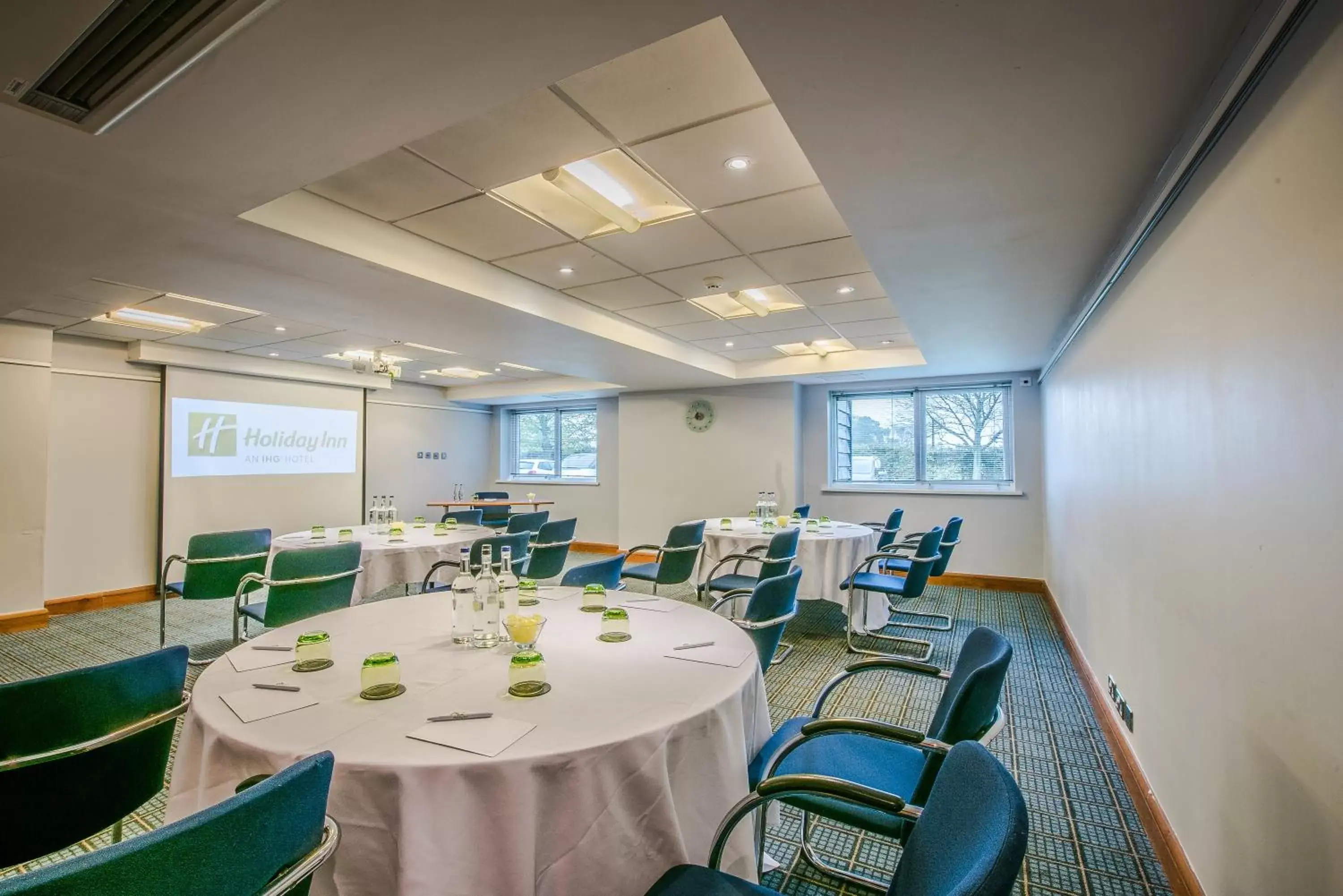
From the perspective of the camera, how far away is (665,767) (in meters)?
1.35

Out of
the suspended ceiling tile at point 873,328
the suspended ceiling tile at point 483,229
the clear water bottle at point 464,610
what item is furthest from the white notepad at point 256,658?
the suspended ceiling tile at point 873,328

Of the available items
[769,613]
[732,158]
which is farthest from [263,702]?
[732,158]

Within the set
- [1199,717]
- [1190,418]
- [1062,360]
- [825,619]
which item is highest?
[1062,360]

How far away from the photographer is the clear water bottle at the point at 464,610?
1.98 metres

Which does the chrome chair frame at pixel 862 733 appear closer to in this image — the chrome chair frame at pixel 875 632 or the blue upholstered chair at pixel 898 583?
the blue upholstered chair at pixel 898 583

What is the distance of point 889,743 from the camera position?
6.48 ft

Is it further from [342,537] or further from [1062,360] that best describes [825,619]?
[342,537]

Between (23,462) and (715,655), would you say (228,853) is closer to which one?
(715,655)

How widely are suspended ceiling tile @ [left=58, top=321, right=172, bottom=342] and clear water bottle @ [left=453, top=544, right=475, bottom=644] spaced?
562 cm

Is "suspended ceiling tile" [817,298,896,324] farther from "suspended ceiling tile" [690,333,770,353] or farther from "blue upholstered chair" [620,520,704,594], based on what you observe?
"blue upholstered chair" [620,520,704,594]

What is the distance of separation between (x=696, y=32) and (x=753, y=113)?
469 mm

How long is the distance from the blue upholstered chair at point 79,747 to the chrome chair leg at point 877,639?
3878 millimetres

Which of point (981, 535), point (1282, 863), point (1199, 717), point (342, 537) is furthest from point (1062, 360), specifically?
point (342, 537)

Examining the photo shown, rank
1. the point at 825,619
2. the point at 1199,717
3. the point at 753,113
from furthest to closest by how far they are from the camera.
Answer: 1. the point at 825,619
2. the point at 753,113
3. the point at 1199,717
